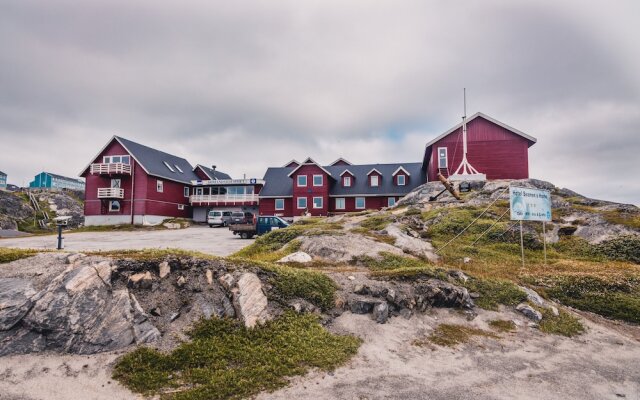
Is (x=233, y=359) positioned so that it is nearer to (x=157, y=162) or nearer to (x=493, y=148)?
(x=493, y=148)

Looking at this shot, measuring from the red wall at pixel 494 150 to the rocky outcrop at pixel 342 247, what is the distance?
24.0 metres

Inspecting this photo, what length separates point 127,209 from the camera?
4428 cm

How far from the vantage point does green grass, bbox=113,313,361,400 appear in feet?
18.6

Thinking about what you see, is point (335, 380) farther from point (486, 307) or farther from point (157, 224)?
point (157, 224)

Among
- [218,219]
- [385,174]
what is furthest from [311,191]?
[218,219]

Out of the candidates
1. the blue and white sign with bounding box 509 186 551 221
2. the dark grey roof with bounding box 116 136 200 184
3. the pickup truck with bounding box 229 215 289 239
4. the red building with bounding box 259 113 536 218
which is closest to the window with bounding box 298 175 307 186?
the red building with bounding box 259 113 536 218

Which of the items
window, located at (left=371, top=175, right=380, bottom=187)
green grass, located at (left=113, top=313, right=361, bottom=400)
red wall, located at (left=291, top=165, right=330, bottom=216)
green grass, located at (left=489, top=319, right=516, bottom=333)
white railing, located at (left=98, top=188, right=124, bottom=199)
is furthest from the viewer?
window, located at (left=371, top=175, right=380, bottom=187)

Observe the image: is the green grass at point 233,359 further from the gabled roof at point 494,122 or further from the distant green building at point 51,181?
the distant green building at point 51,181

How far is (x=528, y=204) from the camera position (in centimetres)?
1557

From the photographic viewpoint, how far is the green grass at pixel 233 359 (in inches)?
223

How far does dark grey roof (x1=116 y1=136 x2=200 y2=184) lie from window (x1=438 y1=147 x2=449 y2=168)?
114 feet

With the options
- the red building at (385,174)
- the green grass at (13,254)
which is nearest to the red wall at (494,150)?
the red building at (385,174)

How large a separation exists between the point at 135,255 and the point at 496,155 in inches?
1397

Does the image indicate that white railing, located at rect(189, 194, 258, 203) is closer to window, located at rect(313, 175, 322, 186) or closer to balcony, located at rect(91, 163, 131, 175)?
window, located at rect(313, 175, 322, 186)
